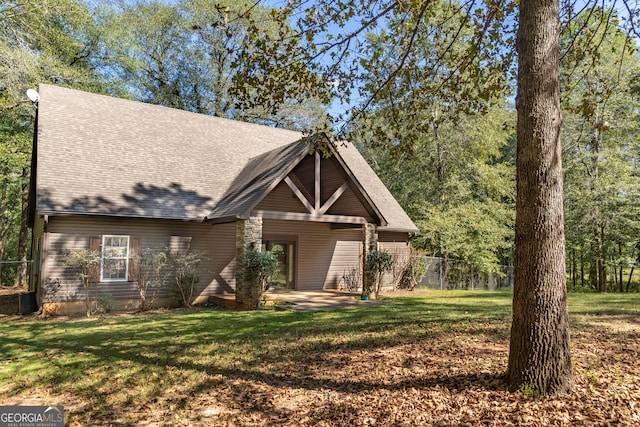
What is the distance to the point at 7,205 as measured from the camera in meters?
28.0

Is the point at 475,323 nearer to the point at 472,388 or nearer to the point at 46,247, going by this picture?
the point at 472,388

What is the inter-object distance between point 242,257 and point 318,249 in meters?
5.48

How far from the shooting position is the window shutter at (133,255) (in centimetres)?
1245

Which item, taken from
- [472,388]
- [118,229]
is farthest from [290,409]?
[118,229]

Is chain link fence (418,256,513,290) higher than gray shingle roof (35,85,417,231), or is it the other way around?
gray shingle roof (35,85,417,231)

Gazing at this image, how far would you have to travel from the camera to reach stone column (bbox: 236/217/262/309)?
39.1 ft

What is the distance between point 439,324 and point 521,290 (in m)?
4.21

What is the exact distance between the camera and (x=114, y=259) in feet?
40.6

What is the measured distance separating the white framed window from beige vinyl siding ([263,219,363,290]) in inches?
197

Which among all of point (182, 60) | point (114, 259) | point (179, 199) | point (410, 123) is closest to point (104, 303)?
point (114, 259)

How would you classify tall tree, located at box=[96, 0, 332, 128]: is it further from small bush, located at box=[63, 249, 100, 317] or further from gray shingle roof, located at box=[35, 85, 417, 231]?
small bush, located at box=[63, 249, 100, 317]

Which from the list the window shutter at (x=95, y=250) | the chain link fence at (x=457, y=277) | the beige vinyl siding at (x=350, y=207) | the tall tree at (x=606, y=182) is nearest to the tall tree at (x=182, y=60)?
the chain link fence at (x=457, y=277)

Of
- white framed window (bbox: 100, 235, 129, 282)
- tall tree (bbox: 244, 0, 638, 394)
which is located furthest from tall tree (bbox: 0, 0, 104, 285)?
tall tree (bbox: 244, 0, 638, 394)
